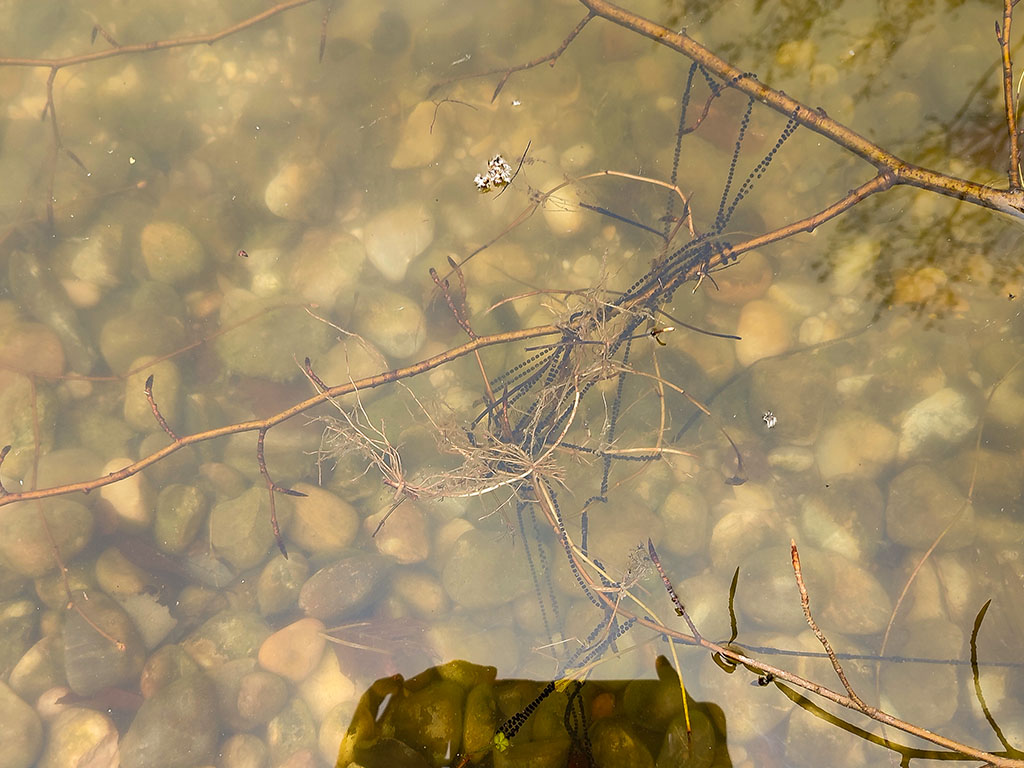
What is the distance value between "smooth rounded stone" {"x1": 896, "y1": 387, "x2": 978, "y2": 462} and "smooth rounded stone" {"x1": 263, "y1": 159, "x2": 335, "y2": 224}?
375cm

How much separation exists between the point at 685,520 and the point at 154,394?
3.37 metres

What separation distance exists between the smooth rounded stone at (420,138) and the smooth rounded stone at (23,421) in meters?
2.75

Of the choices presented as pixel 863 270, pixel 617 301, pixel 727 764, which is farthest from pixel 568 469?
pixel 863 270

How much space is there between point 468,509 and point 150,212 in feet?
9.48

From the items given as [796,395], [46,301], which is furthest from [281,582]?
[796,395]

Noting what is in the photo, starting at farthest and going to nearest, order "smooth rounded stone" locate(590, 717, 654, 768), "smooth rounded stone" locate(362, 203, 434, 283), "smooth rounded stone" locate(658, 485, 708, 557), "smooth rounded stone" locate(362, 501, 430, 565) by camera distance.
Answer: "smooth rounded stone" locate(362, 203, 434, 283), "smooth rounded stone" locate(362, 501, 430, 565), "smooth rounded stone" locate(658, 485, 708, 557), "smooth rounded stone" locate(590, 717, 654, 768)

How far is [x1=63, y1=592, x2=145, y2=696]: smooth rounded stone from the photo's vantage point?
3.36m

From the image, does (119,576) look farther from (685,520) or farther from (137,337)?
(685,520)

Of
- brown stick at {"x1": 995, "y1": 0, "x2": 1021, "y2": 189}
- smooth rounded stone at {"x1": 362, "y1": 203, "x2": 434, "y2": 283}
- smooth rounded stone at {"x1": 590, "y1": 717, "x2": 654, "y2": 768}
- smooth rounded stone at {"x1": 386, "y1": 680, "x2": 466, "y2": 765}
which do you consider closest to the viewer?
brown stick at {"x1": 995, "y1": 0, "x2": 1021, "y2": 189}

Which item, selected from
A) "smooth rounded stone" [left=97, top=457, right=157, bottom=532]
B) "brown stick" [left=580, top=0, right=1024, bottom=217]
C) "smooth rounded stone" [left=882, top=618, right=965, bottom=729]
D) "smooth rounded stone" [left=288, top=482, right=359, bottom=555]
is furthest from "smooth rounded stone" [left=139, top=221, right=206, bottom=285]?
"smooth rounded stone" [left=882, top=618, right=965, bottom=729]

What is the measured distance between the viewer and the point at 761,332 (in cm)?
344

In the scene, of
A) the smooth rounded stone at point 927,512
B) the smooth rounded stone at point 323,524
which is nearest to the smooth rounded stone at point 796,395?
the smooth rounded stone at point 927,512

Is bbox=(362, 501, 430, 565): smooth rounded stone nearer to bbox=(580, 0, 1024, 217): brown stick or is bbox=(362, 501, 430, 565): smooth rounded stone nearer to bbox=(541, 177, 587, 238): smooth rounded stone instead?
bbox=(541, 177, 587, 238): smooth rounded stone

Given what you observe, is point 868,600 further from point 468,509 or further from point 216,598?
point 216,598
